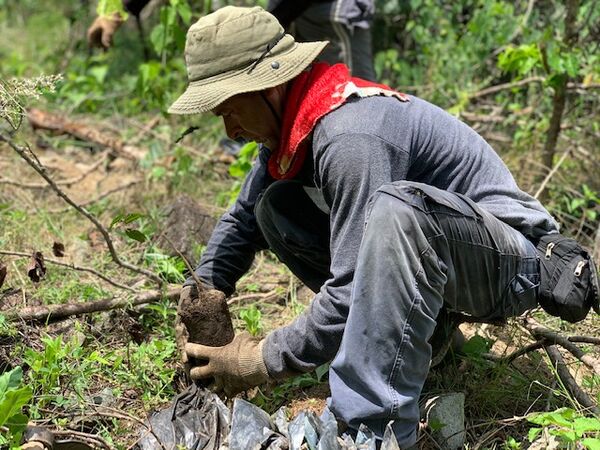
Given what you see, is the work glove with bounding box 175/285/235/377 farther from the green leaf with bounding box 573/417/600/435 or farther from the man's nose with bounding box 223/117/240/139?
the green leaf with bounding box 573/417/600/435

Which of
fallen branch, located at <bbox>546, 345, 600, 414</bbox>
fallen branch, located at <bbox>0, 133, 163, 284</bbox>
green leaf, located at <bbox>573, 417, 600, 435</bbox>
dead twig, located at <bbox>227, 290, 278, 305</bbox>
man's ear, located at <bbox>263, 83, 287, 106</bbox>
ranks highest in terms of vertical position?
man's ear, located at <bbox>263, 83, 287, 106</bbox>

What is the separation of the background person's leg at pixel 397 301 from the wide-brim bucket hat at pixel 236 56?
0.52 m

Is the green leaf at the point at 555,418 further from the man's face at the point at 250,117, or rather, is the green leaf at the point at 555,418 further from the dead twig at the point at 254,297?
the dead twig at the point at 254,297

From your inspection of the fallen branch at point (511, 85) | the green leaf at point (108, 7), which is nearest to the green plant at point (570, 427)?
the fallen branch at point (511, 85)

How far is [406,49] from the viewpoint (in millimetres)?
5930

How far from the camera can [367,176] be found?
6.96ft

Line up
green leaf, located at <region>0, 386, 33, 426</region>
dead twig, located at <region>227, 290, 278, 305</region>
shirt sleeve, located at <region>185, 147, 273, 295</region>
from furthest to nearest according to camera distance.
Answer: dead twig, located at <region>227, 290, 278, 305</region>, shirt sleeve, located at <region>185, 147, 273, 295</region>, green leaf, located at <region>0, 386, 33, 426</region>

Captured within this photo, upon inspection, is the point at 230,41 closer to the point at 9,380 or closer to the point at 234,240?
the point at 234,240

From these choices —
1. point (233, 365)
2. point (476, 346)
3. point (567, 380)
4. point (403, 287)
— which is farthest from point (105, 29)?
point (567, 380)

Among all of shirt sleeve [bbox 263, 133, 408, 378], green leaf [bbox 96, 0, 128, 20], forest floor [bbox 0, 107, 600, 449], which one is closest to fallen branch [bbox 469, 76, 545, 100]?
forest floor [bbox 0, 107, 600, 449]

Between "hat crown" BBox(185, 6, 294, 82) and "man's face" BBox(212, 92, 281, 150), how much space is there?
0.10 metres

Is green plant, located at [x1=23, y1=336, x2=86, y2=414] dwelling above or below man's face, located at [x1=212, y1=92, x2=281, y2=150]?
below

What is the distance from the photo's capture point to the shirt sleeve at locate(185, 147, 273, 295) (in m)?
2.78

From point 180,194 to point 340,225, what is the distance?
6.54 feet
